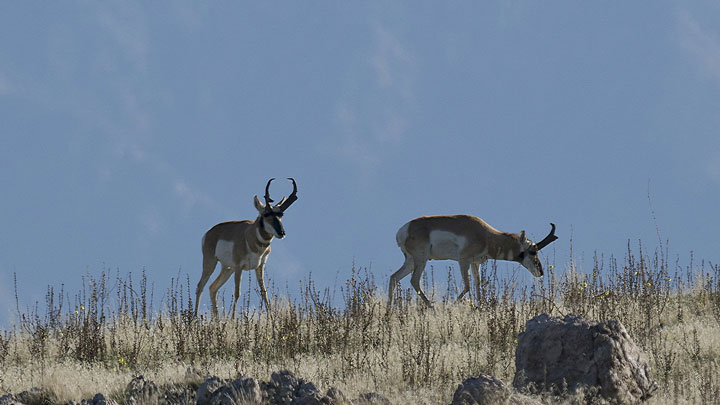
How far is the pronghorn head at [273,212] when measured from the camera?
1598cm

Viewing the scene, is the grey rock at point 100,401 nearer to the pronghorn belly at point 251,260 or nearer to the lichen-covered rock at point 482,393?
the lichen-covered rock at point 482,393

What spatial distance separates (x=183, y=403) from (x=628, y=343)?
162 inches

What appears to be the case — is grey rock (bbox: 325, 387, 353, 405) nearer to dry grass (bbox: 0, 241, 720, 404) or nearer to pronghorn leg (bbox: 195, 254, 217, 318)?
dry grass (bbox: 0, 241, 720, 404)

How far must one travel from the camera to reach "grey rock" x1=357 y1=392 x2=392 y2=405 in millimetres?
7467

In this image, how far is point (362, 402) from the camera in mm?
7480

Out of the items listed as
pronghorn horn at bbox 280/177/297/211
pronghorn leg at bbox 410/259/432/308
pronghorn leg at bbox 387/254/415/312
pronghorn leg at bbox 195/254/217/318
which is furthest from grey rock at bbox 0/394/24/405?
pronghorn leg at bbox 387/254/415/312

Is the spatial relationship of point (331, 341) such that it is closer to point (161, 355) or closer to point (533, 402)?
point (161, 355)

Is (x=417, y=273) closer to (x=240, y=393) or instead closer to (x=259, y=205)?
(x=259, y=205)

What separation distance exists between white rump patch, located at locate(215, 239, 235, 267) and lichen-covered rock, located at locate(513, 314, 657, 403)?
9264 mm

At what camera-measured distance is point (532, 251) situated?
17.2 meters

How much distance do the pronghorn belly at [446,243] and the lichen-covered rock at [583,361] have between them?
27.0 feet

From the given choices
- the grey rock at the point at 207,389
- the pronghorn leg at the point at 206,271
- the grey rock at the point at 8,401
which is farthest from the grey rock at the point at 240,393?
the pronghorn leg at the point at 206,271

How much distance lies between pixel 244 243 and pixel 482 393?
32.4 feet

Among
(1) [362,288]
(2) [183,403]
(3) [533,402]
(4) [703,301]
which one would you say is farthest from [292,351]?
(4) [703,301]
